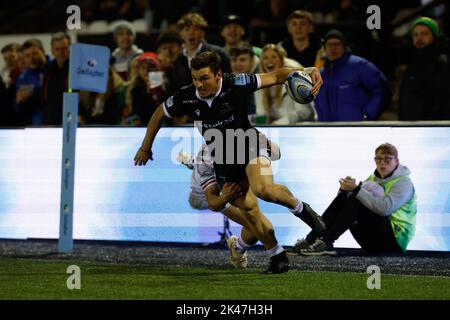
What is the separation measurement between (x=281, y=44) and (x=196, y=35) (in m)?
1.36

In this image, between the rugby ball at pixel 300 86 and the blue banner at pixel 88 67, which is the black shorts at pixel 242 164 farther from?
the blue banner at pixel 88 67

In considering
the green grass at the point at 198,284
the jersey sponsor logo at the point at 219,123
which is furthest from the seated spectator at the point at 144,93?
the jersey sponsor logo at the point at 219,123

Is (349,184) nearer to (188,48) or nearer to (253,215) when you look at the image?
(253,215)

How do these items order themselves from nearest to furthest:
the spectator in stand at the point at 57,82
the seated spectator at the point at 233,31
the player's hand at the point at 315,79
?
1. the player's hand at the point at 315,79
2. the seated spectator at the point at 233,31
3. the spectator in stand at the point at 57,82

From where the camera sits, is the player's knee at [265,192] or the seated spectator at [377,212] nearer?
the player's knee at [265,192]

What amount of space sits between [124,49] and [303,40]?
302 cm

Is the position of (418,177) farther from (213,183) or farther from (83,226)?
(83,226)

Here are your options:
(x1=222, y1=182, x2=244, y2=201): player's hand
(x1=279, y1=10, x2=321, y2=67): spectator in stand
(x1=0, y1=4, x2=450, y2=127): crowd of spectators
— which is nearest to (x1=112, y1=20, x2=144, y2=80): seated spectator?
(x1=0, y1=4, x2=450, y2=127): crowd of spectators

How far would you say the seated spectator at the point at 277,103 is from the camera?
14562 mm

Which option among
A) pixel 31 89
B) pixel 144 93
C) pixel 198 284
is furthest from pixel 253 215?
pixel 31 89

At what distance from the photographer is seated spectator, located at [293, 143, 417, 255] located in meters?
13.3

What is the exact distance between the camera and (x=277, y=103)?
48.9 feet

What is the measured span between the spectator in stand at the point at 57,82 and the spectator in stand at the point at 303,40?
3.24m

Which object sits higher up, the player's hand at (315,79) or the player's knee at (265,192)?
the player's hand at (315,79)
